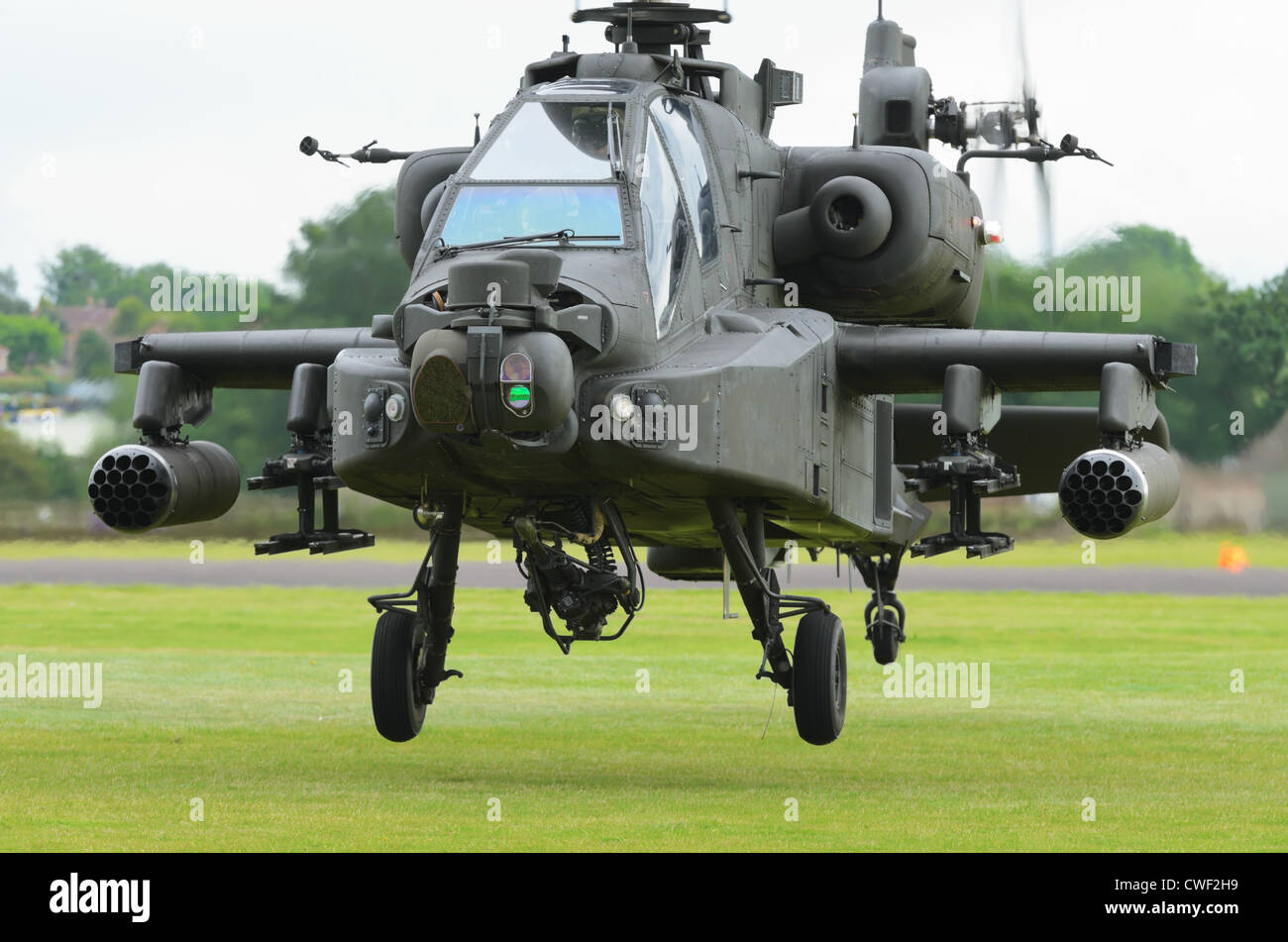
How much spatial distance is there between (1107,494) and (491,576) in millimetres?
34352

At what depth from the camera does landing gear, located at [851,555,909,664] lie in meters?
23.0

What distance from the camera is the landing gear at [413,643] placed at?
16647 mm

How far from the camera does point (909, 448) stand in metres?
21.0

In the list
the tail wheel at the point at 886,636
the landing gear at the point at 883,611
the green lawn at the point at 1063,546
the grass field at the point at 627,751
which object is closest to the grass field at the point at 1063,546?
the green lawn at the point at 1063,546

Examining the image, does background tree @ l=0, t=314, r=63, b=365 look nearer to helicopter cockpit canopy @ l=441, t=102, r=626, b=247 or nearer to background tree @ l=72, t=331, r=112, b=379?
background tree @ l=72, t=331, r=112, b=379

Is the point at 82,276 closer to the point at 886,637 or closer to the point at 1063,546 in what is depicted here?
the point at 1063,546

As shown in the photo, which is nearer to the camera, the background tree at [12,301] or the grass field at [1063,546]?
the grass field at [1063,546]

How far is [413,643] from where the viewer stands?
17000 mm
